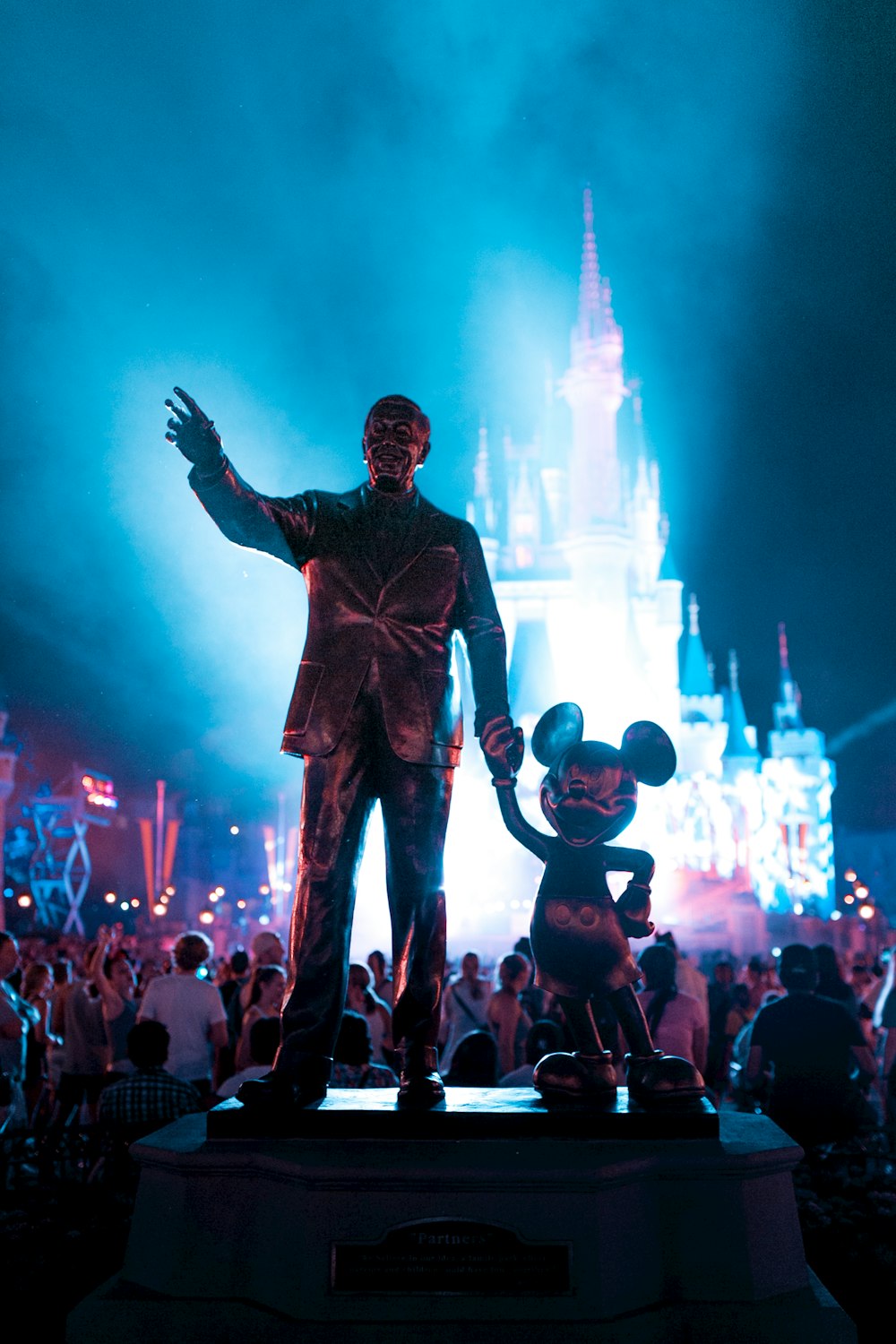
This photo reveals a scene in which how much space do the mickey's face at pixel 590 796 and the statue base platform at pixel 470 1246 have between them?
1.00 m

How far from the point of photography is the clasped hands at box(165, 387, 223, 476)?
398 centimetres

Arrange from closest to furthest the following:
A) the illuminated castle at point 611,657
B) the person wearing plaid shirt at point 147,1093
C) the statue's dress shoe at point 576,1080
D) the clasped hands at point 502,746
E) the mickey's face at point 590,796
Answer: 1. the statue's dress shoe at point 576,1080
2. the mickey's face at point 590,796
3. the clasped hands at point 502,746
4. the person wearing plaid shirt at point 147,1093
5. the illuminated castle at point 611,657

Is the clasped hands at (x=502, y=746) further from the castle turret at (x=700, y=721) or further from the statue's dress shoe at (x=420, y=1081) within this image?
the castle turret at (x=700, y=721)

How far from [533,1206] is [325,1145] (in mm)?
635

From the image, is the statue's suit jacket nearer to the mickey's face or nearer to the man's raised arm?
the man's raised arm

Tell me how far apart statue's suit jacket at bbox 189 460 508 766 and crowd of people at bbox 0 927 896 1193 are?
1247 millimetres

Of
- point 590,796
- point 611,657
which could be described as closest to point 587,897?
point 590,796

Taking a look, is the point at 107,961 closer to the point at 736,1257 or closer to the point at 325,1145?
the point at 325,1145

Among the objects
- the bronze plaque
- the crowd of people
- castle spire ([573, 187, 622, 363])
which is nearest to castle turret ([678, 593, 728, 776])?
castle spire ([573, 187, 622, 363])

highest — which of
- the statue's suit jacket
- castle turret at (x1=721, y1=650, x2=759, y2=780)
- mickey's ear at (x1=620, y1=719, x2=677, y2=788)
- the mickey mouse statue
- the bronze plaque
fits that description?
castle turret at (x1=721, y1=650, x2=759, y2=780)

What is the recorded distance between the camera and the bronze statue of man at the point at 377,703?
3861mm

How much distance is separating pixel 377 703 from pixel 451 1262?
179 cm

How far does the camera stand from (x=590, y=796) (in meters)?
3.87

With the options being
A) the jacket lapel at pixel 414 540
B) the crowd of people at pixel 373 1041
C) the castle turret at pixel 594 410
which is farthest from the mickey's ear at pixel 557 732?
the castle turret at pixel 594 410
